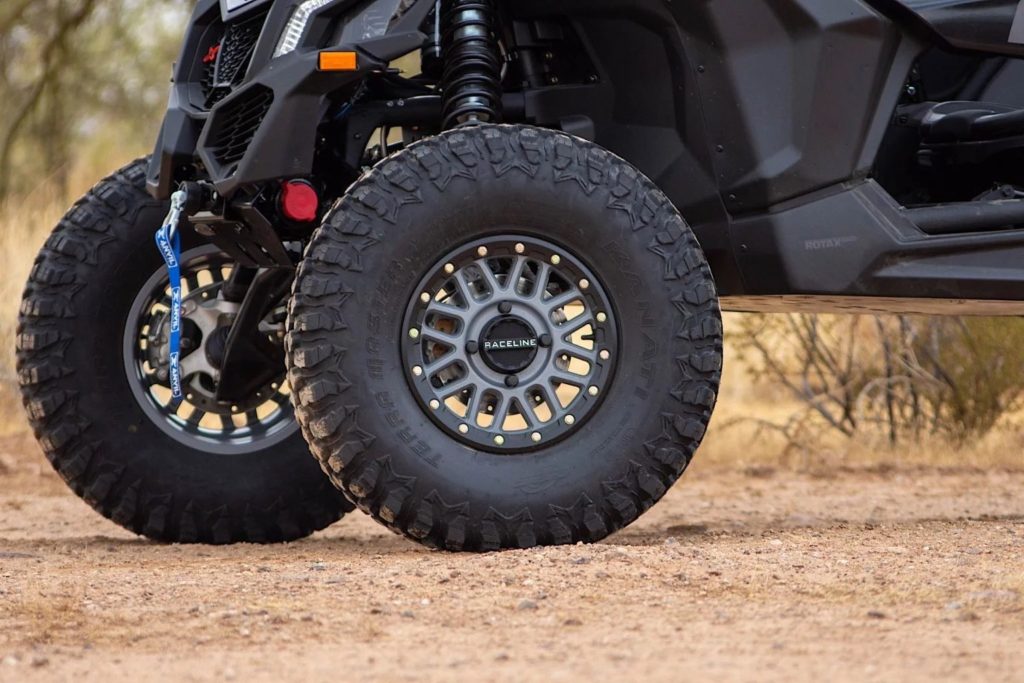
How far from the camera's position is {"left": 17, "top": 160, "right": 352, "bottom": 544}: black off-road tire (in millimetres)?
5355

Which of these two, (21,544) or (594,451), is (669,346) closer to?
(594,451)

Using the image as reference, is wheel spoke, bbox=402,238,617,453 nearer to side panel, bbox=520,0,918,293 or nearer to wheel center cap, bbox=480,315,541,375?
wheel center cap, bbox=480,315,541,375

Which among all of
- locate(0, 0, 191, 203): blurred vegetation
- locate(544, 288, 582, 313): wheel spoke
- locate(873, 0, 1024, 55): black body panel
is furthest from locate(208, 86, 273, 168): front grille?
locate(0, 0, 191, 203): blurred vegetation

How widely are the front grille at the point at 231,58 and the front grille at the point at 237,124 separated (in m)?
0.23

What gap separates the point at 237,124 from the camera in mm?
4781

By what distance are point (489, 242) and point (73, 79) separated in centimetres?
1099

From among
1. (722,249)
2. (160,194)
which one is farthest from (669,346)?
(160,194)

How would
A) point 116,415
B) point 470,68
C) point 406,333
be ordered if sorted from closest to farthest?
point 406,333 → point 470,68 → point 116,415

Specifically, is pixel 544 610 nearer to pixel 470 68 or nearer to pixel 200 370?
pixel 470 68

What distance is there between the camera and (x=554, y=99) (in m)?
5.19

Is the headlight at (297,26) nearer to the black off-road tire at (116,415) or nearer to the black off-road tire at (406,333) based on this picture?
the black off-road tire at (406,333)

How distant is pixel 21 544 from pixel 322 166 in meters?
1.72

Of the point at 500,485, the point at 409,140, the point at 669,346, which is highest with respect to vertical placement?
the point at 409,140

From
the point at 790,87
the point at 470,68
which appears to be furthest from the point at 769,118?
the point at 470,68
